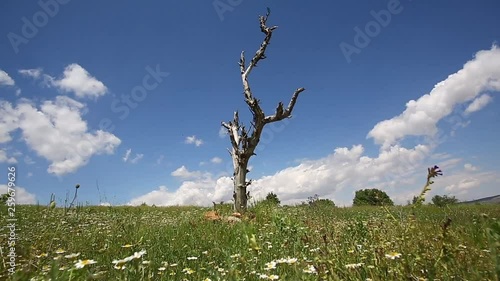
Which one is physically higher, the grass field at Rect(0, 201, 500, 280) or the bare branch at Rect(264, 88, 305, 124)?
the bare branch at Rect(264, 88, 305, 124)

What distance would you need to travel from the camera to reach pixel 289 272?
3232mm

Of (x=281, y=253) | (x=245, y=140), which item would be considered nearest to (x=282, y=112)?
(x=245, y=140)

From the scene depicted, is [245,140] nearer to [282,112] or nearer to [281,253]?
[282,112]

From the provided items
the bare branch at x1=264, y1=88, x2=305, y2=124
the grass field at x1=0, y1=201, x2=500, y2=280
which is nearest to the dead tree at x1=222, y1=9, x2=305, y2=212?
the bare branch at x1=264, y1=88, x2=305, y2=124

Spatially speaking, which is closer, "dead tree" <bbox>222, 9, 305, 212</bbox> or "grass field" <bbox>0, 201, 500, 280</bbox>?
"grass field" <bbox>0, 201, 500, 280</bbox>

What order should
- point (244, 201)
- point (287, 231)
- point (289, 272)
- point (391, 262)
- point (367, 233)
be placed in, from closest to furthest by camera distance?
point (391, 262)
point (289, 272)
point (367, 233)
point (287, 231)
point (244, 201)

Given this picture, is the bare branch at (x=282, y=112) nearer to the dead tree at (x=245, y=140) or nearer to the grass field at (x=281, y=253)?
the dead tree at (x=245, y=140)

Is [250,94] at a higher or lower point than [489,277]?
higher

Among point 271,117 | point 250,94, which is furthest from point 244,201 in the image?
point 250,94

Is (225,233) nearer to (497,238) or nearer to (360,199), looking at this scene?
(497,238)

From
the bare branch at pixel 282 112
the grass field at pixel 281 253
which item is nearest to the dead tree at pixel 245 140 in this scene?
the bare branch at pixel 282 112

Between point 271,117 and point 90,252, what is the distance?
34.6 ft

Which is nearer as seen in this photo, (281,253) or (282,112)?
(281,253)

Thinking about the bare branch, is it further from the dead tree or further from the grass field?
the grass field
